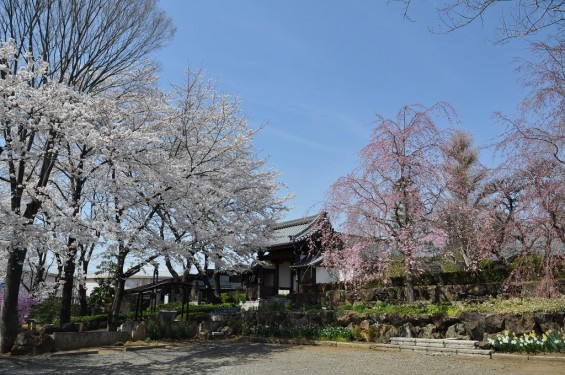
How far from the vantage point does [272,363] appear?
11.6 m

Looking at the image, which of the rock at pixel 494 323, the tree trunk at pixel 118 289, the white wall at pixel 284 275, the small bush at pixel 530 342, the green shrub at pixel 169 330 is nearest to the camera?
the small bush at pixel 530 342

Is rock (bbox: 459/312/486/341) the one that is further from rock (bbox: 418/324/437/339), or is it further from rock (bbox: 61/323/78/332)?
rock (bbox: 61/323/78/332)

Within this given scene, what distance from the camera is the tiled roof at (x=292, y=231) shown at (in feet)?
89.2

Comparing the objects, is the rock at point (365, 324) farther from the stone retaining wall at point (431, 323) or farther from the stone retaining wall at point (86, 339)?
the stone retaining wall at point (86, 339)

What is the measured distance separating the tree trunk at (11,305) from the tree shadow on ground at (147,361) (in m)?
1.10

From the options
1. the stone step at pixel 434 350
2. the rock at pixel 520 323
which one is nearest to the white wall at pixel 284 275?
the stone step at pixel 434 350

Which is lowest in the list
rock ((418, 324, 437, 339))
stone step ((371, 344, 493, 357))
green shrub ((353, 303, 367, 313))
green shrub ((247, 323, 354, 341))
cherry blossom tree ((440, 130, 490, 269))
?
stone step ((371, 344, 493, 357))

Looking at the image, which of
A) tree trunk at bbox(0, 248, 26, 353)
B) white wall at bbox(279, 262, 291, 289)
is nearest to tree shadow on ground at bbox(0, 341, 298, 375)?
tree trunk at bbox(0, 248, 26, 353)

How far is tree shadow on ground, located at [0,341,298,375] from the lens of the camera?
34.6 ft

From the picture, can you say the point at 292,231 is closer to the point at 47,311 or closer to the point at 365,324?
the point at 47,311

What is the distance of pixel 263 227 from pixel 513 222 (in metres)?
13.5

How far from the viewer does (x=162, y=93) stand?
64.8ft

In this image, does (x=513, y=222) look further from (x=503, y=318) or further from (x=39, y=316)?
(x=39, y=316)

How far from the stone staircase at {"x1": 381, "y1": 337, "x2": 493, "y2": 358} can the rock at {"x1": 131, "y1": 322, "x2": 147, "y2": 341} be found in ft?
28.6
